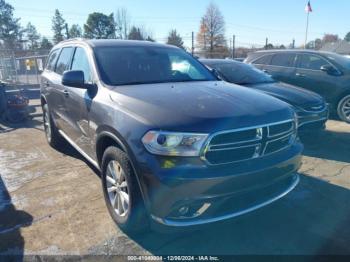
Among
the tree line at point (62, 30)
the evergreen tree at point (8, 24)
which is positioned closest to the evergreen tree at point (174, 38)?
the tree line at point (62, 30)

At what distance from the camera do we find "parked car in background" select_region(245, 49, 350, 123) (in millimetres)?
7645

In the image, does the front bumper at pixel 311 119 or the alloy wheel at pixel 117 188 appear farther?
the front bumper at pixel 311 119

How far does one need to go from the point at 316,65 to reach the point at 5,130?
7.93 metres

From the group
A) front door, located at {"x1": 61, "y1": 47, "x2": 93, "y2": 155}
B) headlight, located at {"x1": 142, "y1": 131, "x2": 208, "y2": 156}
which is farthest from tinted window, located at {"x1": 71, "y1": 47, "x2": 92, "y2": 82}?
headlight, located at {"x1": 142, "y1": 131, "x2": 208, "y2": 156}

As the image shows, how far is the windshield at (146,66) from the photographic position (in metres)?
3.66

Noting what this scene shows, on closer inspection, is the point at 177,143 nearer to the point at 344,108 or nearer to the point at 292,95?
the point at 292,95

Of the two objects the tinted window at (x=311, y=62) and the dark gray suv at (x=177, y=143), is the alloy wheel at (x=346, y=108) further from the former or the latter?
the dark gray suv at (x=177, y=143)

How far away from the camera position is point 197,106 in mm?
2855

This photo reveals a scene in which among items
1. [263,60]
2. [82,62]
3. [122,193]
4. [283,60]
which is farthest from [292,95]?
[122,193]

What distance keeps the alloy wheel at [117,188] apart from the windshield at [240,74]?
395cm

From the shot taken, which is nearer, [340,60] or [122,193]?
[122,193]

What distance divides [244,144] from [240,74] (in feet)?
14.2

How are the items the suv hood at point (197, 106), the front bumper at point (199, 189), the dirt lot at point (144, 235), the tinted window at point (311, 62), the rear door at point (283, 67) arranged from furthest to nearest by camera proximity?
the rear door at point (283, 67)
the tinted window at point (311, 62)
the dirt lot at point (144, 235)
the suv hood at point (197, 106)
the front bumper at point (199, 189)

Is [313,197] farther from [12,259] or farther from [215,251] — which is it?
[12,259]
